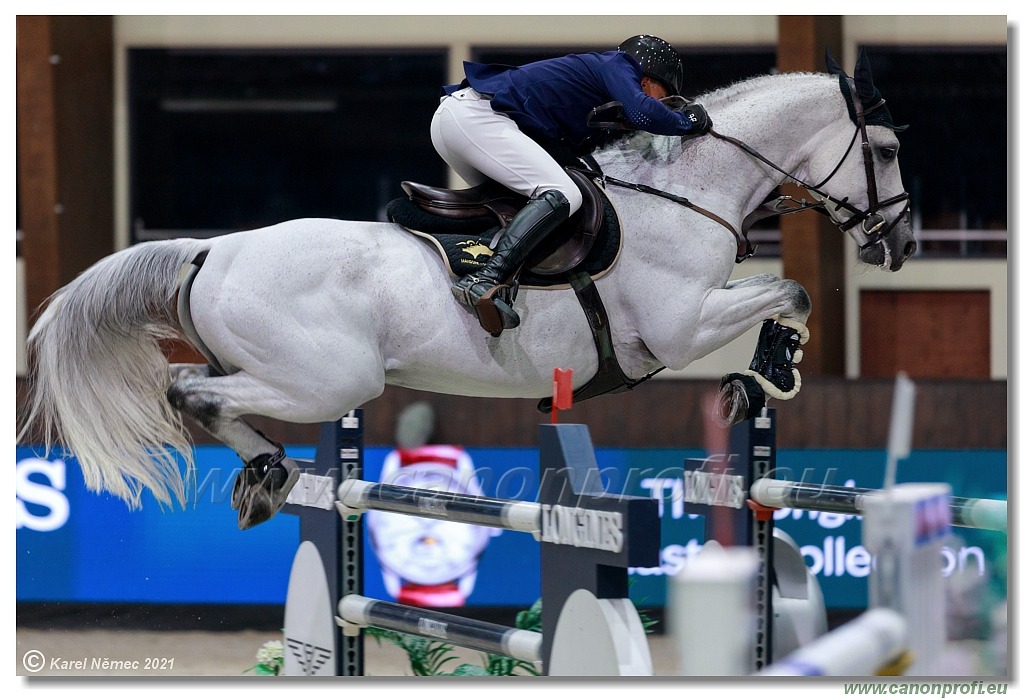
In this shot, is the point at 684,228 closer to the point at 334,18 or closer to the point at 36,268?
the point at 334,18

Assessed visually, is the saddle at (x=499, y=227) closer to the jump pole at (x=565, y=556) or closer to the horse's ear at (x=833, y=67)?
the jump pole at (x=565, y=556)

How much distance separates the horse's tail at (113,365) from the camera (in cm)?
270

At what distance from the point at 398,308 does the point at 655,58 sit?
34.9 inches

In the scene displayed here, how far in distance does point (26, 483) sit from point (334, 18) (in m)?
2.53

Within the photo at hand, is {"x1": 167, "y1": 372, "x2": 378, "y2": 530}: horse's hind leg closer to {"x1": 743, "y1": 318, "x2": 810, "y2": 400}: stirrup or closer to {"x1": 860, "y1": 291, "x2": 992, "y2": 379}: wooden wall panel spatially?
{"x1": 743, "y1": 318, "x2": 810, "y2": 400}: stirrup

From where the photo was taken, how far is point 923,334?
5.53m

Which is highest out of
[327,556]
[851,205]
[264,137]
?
[264,137]

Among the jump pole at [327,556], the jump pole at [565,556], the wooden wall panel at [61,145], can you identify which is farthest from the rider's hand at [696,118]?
the wooden wall panel at [61,145]

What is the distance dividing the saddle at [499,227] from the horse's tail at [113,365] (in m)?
0.55

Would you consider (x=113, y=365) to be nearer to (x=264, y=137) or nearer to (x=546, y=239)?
(x=546, y=239)

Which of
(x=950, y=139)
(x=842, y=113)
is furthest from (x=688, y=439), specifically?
(x=842, y=113)

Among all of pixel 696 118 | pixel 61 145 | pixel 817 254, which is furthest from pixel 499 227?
pixel 61 145

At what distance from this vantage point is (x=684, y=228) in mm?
2730

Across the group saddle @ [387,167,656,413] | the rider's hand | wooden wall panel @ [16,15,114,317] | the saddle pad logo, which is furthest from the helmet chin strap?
wooden wall panel @ [16,15,114,317]
